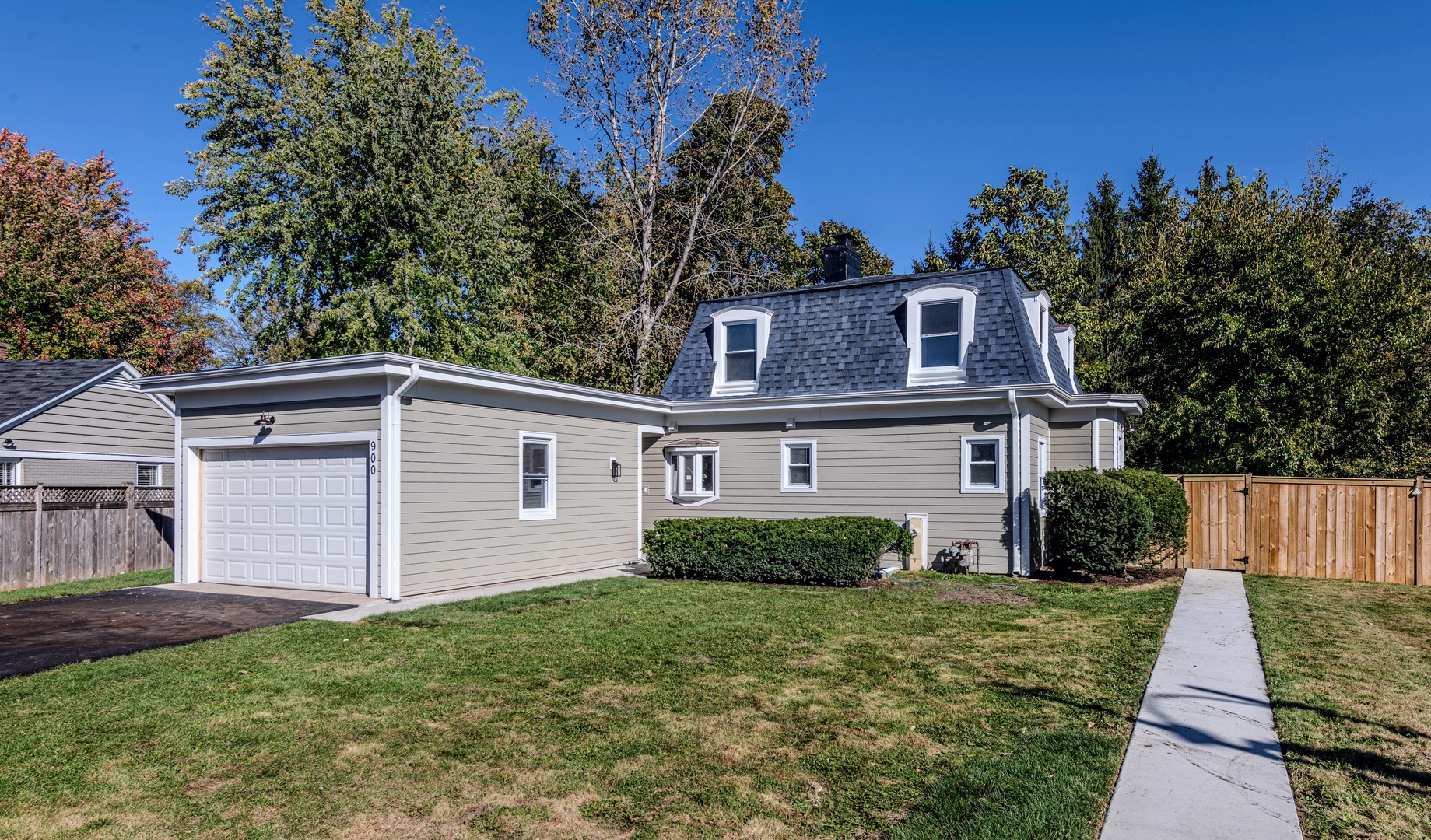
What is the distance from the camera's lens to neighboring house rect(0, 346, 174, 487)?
16125 mm

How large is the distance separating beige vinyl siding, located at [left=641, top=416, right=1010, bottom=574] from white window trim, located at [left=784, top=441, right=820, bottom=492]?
0.18ft

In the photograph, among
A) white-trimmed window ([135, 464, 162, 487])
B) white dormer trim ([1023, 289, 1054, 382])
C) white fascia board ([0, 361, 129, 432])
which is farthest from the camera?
white-trimmed window ([135, 464, 162, 487])

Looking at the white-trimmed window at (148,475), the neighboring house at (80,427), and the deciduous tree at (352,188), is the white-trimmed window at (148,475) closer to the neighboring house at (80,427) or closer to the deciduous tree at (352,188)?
the neighboring house at (80,427)

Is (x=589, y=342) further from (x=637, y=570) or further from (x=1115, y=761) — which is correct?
(x=1115, y=761)

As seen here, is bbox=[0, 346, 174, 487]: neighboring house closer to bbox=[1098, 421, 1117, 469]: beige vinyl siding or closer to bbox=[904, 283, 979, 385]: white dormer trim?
bbox=[904, 283, 979, 385]: white dormer trim

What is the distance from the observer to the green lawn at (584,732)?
418 centimetres

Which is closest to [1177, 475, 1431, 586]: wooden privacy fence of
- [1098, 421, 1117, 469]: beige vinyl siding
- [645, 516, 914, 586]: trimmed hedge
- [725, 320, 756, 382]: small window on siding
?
[1098, 421, 1117, 469]: beige vinyl siding

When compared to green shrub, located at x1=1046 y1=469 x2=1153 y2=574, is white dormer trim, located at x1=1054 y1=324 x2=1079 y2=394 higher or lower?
higher

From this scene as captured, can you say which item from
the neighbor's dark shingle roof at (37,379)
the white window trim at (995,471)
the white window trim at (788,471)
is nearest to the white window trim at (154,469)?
the neighbor's dark shingle roof at (37,379)

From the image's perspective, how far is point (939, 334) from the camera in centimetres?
1504

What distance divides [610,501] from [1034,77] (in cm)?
1409

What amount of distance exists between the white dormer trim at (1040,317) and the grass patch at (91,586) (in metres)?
14.5

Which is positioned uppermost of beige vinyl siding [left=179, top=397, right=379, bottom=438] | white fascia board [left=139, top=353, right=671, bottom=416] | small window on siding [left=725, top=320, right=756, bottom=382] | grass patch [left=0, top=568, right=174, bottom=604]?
small window on siding [left=725, top=320, right=756, bottom=382]

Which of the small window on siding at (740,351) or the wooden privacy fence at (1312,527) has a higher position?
the small window on siding at (740,351)
